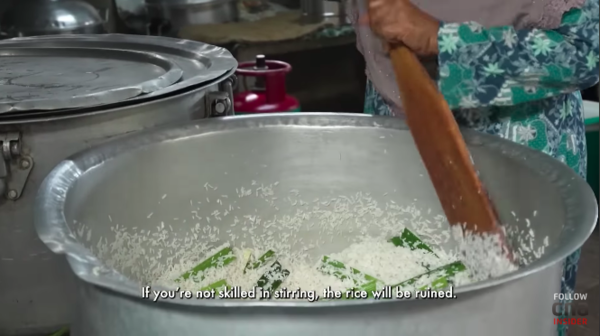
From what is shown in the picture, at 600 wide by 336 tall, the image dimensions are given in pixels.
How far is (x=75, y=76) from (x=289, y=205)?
46cm

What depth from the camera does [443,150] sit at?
2.95ft

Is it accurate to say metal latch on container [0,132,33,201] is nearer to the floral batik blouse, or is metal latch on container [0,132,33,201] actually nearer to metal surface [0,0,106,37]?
the floral batik blouse

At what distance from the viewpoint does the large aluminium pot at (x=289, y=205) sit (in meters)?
0.58

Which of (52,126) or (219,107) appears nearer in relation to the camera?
(52,126)

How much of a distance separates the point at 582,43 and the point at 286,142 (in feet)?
1.59

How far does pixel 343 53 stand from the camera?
3.00 meters

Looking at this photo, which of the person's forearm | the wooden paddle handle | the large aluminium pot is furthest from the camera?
the person's forearm

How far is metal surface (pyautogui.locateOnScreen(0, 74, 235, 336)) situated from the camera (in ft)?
3.01

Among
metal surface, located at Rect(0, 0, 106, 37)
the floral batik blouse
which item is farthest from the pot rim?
metal surface, located at Rect(0, 0, 106, 37)

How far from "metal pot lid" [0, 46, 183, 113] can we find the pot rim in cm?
7

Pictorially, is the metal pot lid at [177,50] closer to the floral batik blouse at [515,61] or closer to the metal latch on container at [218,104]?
the metal latch on container at [218,104]

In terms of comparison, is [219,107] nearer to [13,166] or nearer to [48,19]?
[13,166]

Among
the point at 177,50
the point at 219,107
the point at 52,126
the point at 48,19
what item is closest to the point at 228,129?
the point at 219,107

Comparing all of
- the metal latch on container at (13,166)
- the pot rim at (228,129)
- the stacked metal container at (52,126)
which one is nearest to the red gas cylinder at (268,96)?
the stacked metal container at (52,126)
